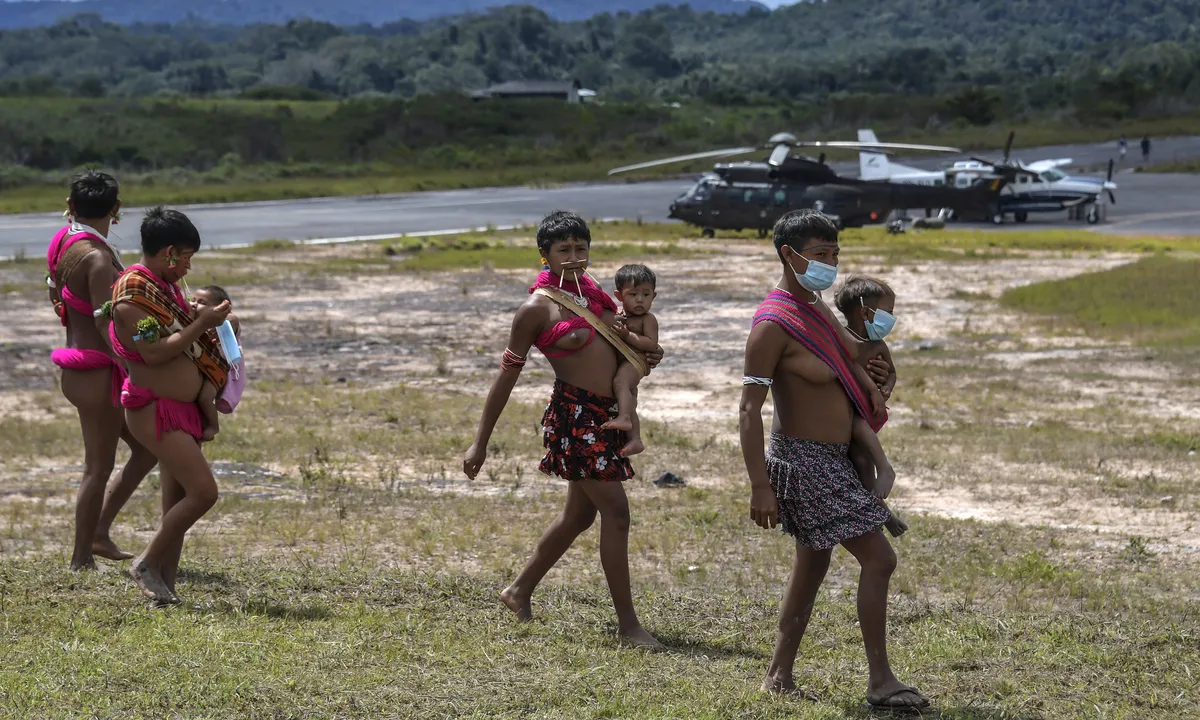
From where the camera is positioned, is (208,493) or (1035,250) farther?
(1035,250)

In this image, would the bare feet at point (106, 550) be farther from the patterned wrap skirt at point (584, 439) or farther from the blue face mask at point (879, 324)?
the blue face mask at point (879, 324)

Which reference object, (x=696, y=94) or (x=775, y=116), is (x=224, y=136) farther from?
(x=696, y=94)

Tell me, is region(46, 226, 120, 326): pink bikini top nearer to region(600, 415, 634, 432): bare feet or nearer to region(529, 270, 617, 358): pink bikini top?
region(529, 270, 617, 358): pink bikini top

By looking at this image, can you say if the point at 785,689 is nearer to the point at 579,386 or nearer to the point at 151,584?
the point at 579,386

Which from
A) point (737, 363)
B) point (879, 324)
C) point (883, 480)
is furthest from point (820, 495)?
point (737, 363)

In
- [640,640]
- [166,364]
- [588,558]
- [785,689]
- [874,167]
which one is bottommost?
[588,558]

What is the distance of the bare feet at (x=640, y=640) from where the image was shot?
19.6 ft

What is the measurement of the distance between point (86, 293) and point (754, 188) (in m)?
30.9

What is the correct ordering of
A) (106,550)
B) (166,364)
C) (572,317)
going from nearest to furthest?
(572,317)
(166,364)
(106,550)

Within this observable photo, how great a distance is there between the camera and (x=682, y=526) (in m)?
8.88

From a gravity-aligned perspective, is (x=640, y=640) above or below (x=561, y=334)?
below

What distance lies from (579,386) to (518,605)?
116cm

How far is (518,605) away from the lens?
641 cm

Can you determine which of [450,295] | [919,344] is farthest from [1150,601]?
[450,295]
